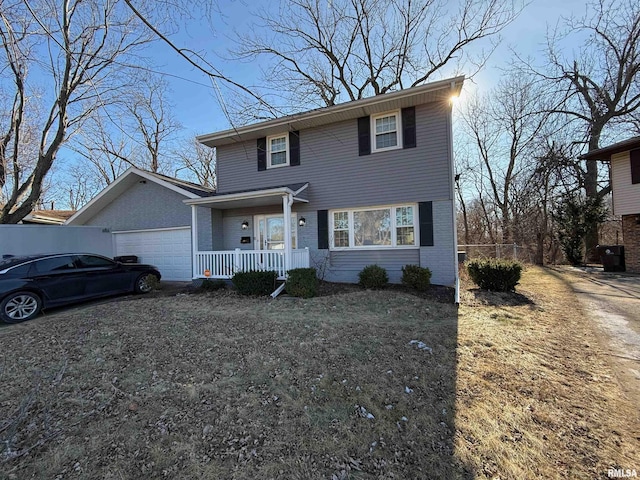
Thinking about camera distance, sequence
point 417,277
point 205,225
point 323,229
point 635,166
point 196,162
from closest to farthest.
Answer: point 417,277 → point 323,229 → point 205,225 → point 635,166 → point 196,162

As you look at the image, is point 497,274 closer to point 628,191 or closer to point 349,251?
point 349,251

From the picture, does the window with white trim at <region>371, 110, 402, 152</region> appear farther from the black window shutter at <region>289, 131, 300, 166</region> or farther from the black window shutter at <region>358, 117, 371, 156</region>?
the black window shutter at <region>289, 131, 300, 166</region>

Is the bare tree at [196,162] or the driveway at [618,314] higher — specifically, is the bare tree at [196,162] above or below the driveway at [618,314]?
above

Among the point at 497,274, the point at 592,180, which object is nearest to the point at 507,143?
the point at 592,180

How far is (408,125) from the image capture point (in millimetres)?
8914

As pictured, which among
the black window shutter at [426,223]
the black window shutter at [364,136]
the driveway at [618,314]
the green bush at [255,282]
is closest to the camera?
the driveway at [618,314]

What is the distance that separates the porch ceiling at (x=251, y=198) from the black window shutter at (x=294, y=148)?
106cm

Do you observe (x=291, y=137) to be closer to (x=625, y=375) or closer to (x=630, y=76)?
(x=625, y=375)

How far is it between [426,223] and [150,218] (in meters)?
9.67

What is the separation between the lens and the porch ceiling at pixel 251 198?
28.2 feet

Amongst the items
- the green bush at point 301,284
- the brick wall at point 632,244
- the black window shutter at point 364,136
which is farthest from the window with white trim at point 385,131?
the brick wall at point 632,244

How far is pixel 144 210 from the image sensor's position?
11.5 metres

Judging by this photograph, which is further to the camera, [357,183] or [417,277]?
[357,183]

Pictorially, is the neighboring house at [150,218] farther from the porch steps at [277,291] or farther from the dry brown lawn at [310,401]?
the dry brown lawn at [310,401]
